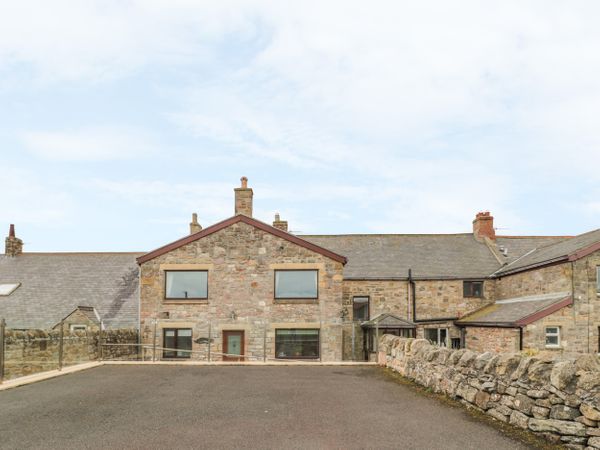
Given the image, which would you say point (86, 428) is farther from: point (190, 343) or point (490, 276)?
point (490, 276)

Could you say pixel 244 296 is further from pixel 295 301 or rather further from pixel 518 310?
pixel 518 310

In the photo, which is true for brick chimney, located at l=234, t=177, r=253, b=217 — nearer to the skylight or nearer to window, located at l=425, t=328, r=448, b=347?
window, located at l=425, t=328, r=448, b=347

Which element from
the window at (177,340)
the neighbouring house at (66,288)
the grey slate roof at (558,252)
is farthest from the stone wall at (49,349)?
the grey slate roof at (558,252)

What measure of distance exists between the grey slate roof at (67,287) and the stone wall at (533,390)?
2019cm

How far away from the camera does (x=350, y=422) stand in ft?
29.6

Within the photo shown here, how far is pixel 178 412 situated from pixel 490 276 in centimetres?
2424

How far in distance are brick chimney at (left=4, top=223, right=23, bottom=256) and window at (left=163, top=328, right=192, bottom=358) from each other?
15951 mm

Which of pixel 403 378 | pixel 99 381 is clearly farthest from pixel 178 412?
pixel 403 378

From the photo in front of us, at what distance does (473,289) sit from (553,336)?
744 centimetres

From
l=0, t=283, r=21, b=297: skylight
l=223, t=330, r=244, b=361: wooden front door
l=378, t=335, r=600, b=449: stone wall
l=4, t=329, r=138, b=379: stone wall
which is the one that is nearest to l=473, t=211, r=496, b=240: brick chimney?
l=223, t=330, r=244, b=361: wooden front door

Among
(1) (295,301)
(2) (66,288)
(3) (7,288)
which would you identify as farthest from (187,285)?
(3) (7,288)

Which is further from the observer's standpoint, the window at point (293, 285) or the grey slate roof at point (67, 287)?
the grey slate roof at point (67, 287)

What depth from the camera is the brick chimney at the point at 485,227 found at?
34.7 meters

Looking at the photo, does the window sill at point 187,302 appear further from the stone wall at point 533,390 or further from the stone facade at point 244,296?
the stone wall at point 533,390
